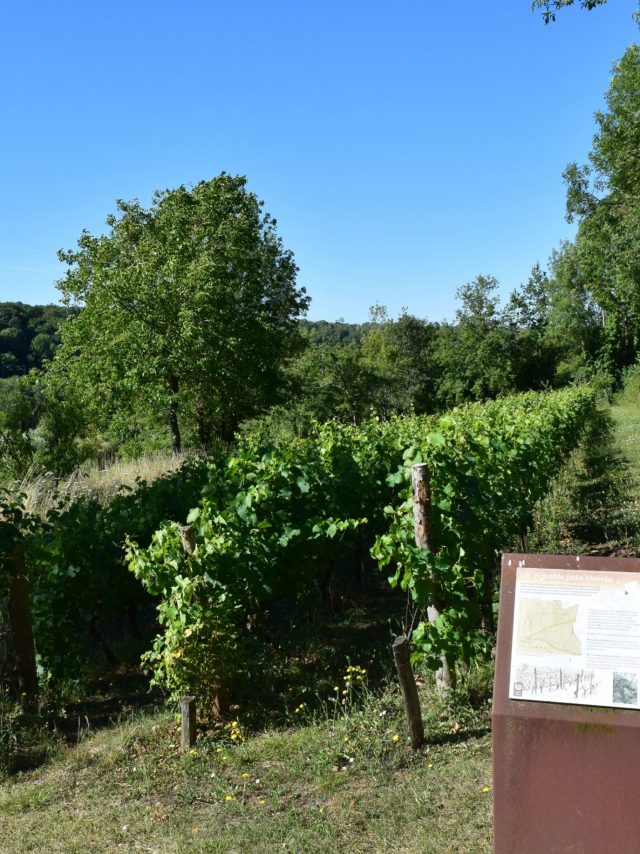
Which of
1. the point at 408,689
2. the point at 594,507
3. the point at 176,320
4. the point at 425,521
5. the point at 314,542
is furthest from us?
the point at 176,320

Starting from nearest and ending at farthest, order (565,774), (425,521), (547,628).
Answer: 1. (565,774)
2. (547,628)
3. (425,521)

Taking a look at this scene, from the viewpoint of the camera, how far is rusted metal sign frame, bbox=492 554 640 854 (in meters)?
2.71

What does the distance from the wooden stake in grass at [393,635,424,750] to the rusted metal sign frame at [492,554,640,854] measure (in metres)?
1.20

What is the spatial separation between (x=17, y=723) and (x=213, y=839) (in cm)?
226

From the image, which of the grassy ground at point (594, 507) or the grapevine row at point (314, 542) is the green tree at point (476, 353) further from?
the grapevine row at point (314, 542)

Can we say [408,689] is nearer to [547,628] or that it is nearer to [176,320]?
[547,628]

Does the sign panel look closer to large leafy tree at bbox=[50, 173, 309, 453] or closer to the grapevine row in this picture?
the grapevine row

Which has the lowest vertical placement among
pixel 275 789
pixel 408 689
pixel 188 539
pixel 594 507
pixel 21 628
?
pixel 275 789

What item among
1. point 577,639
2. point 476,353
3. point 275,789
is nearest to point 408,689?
point 275,789

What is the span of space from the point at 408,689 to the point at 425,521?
1043 mm

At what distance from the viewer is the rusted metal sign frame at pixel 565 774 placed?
8.91ft

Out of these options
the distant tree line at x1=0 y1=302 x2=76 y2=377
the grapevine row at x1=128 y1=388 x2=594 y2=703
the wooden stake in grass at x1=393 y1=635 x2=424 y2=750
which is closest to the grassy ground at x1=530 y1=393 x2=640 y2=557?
the grapevine row at x1=128 y1=388 x2=594 y2=703

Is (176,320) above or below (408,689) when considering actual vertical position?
above

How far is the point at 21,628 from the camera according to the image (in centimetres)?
548
